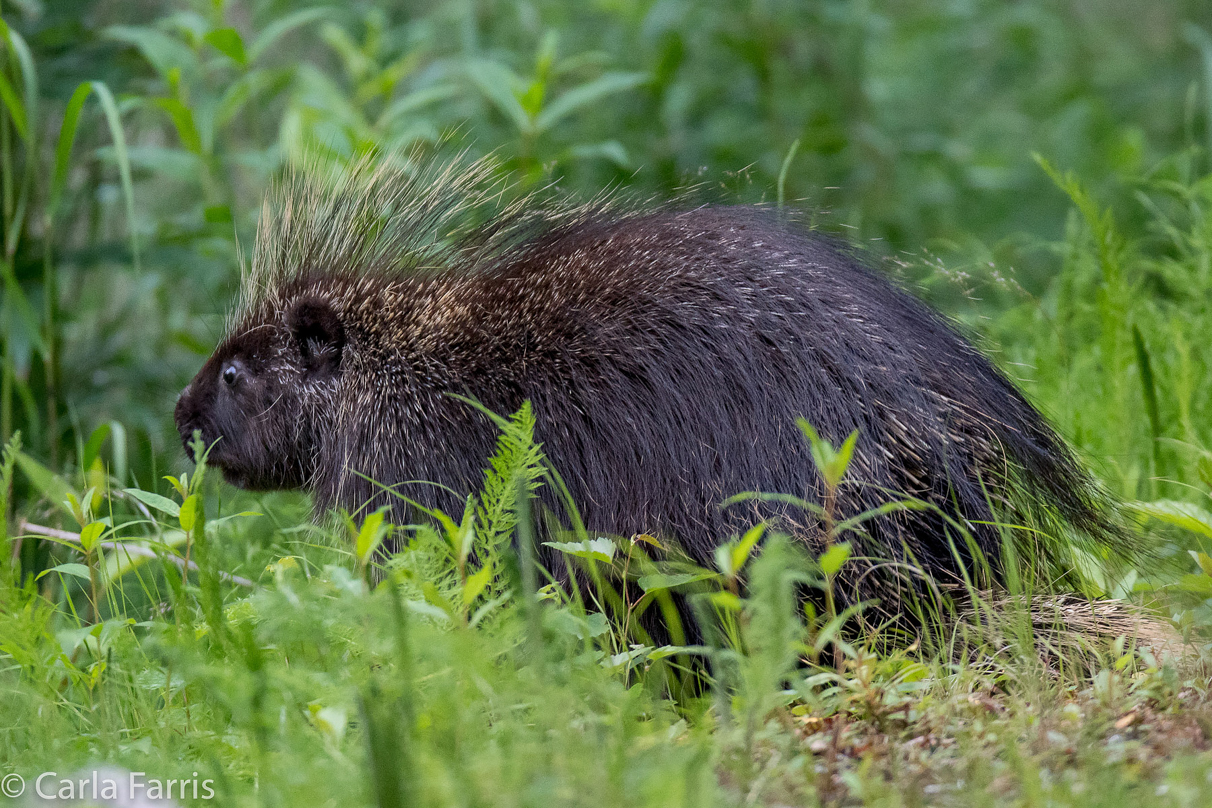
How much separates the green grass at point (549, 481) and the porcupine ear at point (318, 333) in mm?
461

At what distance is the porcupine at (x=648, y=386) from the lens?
2.31 metres

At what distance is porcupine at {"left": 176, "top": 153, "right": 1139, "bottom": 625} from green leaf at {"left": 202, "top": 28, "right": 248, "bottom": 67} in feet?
3.95

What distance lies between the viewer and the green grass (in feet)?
5.30

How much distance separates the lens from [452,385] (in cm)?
266

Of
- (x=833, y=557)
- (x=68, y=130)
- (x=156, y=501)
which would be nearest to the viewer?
(x=833, y=557)

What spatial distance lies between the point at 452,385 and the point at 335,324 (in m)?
0.47

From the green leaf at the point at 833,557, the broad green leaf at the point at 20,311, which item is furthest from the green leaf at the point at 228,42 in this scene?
the green leaf at the point at 833,557

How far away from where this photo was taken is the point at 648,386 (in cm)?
244

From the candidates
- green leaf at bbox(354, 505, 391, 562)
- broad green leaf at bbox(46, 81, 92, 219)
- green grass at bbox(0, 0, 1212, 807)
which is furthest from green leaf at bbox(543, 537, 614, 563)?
broad green leaf at bbox(46, 81, 92, 219)

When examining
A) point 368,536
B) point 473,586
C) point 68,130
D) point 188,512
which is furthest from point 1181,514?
point 68,130

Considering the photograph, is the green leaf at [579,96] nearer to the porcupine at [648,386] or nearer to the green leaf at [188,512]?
the porcupine at [648,386]

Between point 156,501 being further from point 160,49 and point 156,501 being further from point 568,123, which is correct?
point 568,123

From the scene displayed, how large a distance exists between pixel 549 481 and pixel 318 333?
934 millimetres

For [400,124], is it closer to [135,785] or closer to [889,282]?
[889,282]
